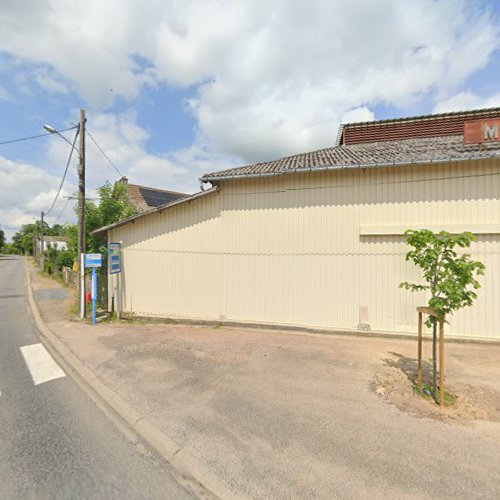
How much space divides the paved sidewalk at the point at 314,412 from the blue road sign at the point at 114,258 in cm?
252

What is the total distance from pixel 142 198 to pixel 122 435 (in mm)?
20511

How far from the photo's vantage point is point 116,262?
867 centimetres

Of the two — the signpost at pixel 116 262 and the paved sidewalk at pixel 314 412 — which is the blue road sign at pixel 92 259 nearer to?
the signpost at pixel 116 262

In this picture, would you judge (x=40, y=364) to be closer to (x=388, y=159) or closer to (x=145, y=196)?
(x=388, y=159)

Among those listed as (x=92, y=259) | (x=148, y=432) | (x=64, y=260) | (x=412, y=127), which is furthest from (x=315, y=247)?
(x=64, y=260)

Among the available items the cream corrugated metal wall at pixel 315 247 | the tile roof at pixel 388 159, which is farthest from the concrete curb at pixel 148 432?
the tile roof at pixel 388 159

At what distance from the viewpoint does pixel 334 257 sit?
7.10 m

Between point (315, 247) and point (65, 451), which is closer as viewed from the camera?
point (65, 451)

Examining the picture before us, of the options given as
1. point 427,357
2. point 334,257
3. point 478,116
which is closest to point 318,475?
point 427,357

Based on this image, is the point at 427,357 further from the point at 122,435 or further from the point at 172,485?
the point at 122,435

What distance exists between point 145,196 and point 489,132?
69.3 feet

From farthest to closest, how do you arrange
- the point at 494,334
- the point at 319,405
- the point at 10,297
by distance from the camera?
the point at 10,297 < the point at 494,334 < the point at 319,405

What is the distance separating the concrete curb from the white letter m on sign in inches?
353

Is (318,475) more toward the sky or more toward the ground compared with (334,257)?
more toward the ground
